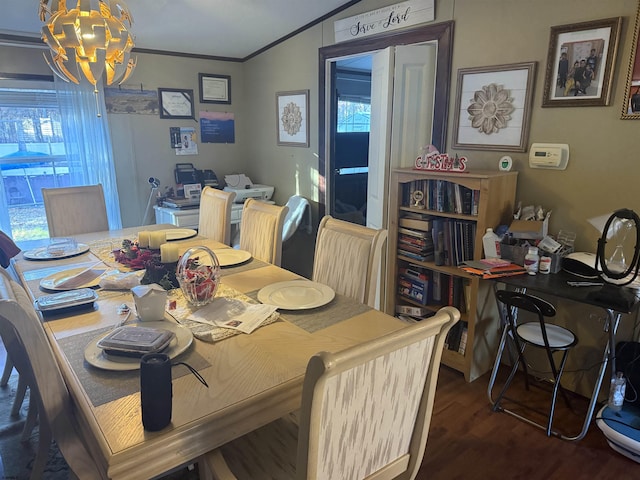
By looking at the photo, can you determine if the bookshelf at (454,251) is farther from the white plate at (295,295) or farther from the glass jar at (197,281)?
the glass jar at (197,281)

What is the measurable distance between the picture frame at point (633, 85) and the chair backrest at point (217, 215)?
2.14m

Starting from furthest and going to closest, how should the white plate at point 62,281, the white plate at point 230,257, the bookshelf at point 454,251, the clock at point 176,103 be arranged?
the clock at point 176,103
the bookshelf at point 454,251
the white plate at point 230,257
the white plate at point 62,281

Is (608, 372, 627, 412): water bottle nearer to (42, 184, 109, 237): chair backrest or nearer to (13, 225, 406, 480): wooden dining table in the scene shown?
(13, 225, 406, 480): wooden dining table

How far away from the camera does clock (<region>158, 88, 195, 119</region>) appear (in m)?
3.90

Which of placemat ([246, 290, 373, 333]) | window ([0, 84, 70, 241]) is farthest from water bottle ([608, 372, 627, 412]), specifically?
window ([0, 84, 70, 241])

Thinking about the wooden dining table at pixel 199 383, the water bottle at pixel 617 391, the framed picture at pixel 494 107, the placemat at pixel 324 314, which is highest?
the framed picture at pixel 494 107

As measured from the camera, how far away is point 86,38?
164 centimetres

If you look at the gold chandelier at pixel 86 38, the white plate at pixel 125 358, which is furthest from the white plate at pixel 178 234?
the white plate at pixel 125 358

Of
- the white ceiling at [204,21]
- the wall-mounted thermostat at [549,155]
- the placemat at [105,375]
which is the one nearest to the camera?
the placemat at [105,375]

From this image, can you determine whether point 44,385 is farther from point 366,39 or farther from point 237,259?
point 366,39

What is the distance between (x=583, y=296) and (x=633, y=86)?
989mm

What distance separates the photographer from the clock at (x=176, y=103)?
12.8 feet

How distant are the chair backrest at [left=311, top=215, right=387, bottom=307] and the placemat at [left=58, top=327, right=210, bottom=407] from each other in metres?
0.83

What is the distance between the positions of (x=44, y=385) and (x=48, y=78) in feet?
10.1
